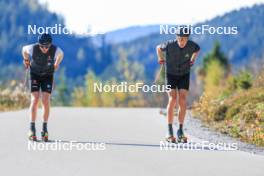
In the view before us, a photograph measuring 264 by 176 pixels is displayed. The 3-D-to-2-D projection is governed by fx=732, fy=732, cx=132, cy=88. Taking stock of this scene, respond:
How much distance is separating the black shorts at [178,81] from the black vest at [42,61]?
1768 millimetres

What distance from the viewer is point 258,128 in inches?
512

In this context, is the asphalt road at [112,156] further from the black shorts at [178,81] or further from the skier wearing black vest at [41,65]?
the black shorts at [178,81]

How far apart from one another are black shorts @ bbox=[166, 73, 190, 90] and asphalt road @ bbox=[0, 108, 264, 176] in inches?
37.9

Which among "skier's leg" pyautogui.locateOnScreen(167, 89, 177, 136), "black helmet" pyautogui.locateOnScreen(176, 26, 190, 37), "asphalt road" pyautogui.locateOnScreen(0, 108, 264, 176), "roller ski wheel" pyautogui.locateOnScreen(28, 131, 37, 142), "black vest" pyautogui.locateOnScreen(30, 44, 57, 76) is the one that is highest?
"black helmet" pyautogui.locateOnScreen(176, 26, 190, 37)

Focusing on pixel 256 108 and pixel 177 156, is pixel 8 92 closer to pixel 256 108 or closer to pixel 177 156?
pixel 256 108

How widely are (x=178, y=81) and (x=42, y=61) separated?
2071 mm

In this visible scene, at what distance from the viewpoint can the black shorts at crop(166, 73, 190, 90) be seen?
1103 centimetres

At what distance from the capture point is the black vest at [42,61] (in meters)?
11.0

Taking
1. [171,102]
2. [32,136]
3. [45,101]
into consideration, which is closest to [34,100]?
[45,101]

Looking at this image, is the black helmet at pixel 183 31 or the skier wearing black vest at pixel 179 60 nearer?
the black helmet at pixel 183 31

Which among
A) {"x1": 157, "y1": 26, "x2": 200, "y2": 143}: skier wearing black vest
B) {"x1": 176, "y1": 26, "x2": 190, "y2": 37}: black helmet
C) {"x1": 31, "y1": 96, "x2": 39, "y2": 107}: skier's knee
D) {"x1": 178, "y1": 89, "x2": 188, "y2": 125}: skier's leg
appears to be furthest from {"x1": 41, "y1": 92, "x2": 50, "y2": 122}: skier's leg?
{"x1": 176, "y1": 26, "x2": 190, "y2": 37}: black helmet

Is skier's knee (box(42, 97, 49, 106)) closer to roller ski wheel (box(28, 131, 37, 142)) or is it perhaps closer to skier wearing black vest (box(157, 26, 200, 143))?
roller ski wheel (box(28, 131, 37, 142))

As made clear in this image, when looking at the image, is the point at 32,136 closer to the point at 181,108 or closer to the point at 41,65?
the point at 41,65

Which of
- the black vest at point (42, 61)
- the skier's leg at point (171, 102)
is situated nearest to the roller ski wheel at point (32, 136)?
the black vest at point (42, 61)
